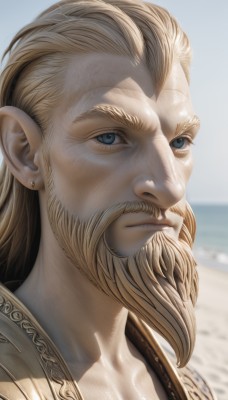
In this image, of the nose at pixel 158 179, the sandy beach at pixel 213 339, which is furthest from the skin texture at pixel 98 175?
the sandy beach at pixel 213 339

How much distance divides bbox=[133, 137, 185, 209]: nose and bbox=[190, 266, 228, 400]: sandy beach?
1034 mm


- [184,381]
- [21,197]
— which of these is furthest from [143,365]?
[21,197]

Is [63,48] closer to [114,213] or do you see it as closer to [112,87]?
[112,87]

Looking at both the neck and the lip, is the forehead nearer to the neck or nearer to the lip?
the lip

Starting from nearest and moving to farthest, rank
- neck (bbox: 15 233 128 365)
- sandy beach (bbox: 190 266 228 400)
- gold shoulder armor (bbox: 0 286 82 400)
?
gold shoulder armor (bbox: 0 286 82 400) → neck (bbox: 15 233 128 365) → sandy beach (bbox: 190 266 228 400)

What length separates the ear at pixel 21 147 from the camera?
55.4 inches

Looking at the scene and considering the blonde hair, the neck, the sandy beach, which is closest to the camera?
the blonde hair

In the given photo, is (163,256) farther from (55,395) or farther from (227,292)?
(227,292)

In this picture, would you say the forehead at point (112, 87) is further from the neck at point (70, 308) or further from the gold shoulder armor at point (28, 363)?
the gold shoulder armor at point (28, 363)

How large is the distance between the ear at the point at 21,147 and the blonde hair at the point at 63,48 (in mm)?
41

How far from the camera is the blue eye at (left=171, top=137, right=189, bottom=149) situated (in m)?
1.39

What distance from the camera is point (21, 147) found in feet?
4.70

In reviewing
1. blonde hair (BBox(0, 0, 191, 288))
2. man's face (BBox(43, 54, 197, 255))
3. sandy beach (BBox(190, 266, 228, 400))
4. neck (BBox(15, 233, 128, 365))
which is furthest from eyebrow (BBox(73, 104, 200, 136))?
sandy beach (BBox(190, 266, 228, 400))

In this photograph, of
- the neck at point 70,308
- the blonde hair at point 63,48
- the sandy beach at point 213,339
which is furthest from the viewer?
the sandy beach at point 213,339
